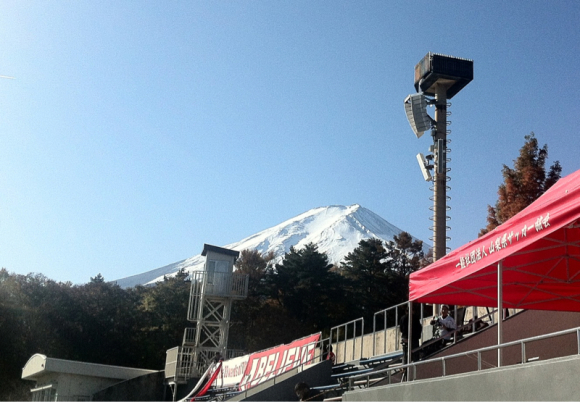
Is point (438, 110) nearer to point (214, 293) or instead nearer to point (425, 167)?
point (425, 167)

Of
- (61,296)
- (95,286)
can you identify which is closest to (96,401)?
(61,296)

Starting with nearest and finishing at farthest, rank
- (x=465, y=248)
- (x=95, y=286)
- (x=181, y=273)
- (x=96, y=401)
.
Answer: (x=465, y=248)
(x=96, y=401)
(x=95, y=286)
(x=181, y=273)

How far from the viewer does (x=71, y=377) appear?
30.2m

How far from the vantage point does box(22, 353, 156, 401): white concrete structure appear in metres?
29.5

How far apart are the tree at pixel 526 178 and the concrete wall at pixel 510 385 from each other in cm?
1895

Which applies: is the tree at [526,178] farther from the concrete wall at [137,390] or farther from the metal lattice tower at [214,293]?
the concrete wall at [137,390]

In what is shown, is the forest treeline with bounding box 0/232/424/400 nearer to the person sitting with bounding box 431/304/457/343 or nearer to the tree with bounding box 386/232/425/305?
the tree with bounding box 386/232/425/305

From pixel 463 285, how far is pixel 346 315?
35656 mm

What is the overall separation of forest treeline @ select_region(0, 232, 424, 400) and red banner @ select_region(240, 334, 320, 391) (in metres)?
23.1

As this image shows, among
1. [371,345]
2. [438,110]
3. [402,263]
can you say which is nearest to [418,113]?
[438,110]

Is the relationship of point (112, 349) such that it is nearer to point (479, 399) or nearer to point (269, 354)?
point (269, 354)

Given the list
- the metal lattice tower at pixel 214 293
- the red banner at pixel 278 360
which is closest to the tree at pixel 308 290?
the metal lattice tower at pixel 214 293

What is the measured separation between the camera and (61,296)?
44312 mm

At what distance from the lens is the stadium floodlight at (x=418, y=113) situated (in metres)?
30.5
